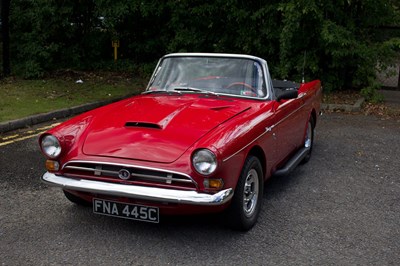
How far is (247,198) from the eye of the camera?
4086 mm

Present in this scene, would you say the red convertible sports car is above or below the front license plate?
above

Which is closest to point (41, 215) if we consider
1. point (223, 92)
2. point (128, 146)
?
point (128, 146)

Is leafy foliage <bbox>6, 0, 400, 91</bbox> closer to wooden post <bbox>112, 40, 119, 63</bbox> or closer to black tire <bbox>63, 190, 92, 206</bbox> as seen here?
wooden post <bbox>112, 40, 119, 63</bbox>

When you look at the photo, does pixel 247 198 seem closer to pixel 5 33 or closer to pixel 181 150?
pixel 181 150

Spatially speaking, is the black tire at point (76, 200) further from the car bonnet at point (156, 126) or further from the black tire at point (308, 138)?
the black tire at point (308, 138)

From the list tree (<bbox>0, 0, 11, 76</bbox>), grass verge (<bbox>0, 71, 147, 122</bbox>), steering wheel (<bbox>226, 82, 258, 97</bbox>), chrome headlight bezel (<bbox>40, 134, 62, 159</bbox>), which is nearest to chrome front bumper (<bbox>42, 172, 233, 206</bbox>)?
chrome headlight bezel (<bbox>40, 134, 62, 159</bbox>)

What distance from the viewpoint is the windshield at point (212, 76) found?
16.1 feet

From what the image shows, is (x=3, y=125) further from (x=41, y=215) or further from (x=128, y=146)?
(x=128, y=146)

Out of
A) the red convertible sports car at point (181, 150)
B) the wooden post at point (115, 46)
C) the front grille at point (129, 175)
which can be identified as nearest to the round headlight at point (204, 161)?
the red convertible sports car at point (181, 150)

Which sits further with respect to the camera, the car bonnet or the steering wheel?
the steering wheel

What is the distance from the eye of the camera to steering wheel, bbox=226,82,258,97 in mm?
4859

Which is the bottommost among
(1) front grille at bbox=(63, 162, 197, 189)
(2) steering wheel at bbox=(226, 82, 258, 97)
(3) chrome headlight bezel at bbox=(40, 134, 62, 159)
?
(1) front grille at bbox=(63, 162, 197, 189)

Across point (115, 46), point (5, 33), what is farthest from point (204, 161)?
point (115, 46)

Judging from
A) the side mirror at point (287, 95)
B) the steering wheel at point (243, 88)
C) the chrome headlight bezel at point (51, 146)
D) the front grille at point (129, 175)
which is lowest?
the front grille at point (129, 175)
